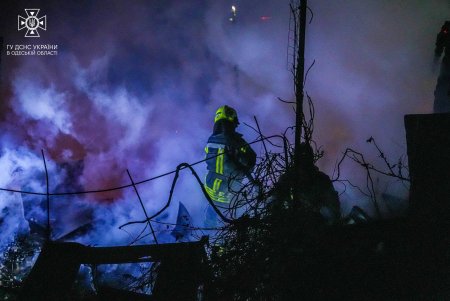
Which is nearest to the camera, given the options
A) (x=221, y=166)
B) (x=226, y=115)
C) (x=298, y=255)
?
(x=298, y=255)

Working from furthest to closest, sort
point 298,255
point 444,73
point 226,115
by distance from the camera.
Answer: point 226,115, point 444,73, point 298,255

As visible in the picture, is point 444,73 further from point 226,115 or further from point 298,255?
point 298,255

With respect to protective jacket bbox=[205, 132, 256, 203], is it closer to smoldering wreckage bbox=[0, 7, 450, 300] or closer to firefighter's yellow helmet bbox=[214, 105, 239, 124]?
firefighter's yellow helmet bbox=[214, 105, 239, 124]

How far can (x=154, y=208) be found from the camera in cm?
1948

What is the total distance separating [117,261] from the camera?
11.4 feet

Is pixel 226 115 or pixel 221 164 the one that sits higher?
pixel 226 115

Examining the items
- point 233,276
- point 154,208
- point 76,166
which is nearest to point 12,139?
point 76,166

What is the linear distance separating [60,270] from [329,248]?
9.69ft

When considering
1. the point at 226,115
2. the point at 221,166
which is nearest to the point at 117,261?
the point at 221,166

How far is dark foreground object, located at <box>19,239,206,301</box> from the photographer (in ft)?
9.91

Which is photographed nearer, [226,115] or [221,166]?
[221,166]

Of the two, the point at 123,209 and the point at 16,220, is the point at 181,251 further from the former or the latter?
the point at 123,209

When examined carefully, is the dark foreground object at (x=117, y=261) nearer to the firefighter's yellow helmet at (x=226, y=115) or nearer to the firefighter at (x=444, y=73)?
the firefighter's yellow helmet at (x=226, y=115)

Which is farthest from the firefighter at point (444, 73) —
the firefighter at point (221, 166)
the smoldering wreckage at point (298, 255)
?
the smoldering wreckage at point (298, 255)
